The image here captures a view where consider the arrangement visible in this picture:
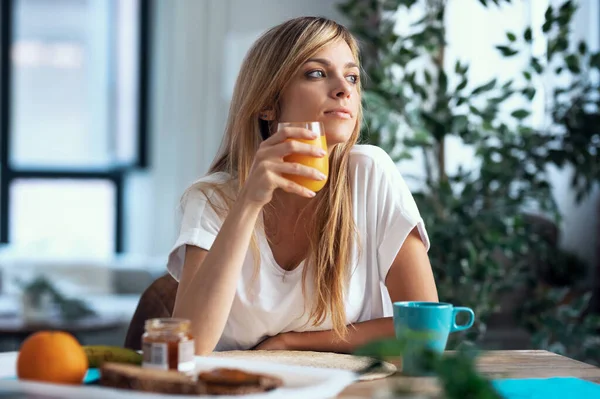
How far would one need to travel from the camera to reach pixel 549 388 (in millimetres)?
1131

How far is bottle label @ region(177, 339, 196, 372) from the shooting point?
3.23 feet

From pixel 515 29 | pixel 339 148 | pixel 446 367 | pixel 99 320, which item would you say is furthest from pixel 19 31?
pixel 446 367

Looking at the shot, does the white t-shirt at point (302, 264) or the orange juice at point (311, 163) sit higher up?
the orange juice at point (311, 163)

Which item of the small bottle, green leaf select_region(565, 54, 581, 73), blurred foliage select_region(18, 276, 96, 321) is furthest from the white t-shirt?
blurred foliage select_region(18, 276, 96, 321)

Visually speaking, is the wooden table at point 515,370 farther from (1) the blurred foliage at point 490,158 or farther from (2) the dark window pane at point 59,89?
(2) the dark window pane at point 59,89

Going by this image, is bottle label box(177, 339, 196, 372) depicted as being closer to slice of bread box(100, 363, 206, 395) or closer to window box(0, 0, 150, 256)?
slice of bread box(100, 363, 206, 395)

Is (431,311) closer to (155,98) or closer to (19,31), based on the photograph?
(155,98)

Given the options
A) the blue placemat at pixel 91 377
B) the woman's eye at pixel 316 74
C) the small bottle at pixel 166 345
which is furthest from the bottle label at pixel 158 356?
the woman's eye at pixel 316 74

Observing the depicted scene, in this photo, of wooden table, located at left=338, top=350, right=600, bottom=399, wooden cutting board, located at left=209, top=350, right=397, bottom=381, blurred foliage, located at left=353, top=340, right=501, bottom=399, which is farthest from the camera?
wooden cutting board, located at left=209, top=350, right=397, bottom=381

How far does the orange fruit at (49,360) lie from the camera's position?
957 mm

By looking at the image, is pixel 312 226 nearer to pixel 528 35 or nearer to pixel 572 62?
pixel 528 35

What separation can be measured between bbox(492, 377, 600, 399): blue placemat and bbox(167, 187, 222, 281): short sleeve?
2.18 feet

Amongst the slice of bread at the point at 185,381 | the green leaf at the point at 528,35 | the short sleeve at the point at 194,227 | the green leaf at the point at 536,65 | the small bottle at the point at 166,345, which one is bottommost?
the slice of bread at the point at 185,381

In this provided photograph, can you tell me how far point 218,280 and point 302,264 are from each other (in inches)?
9.9
